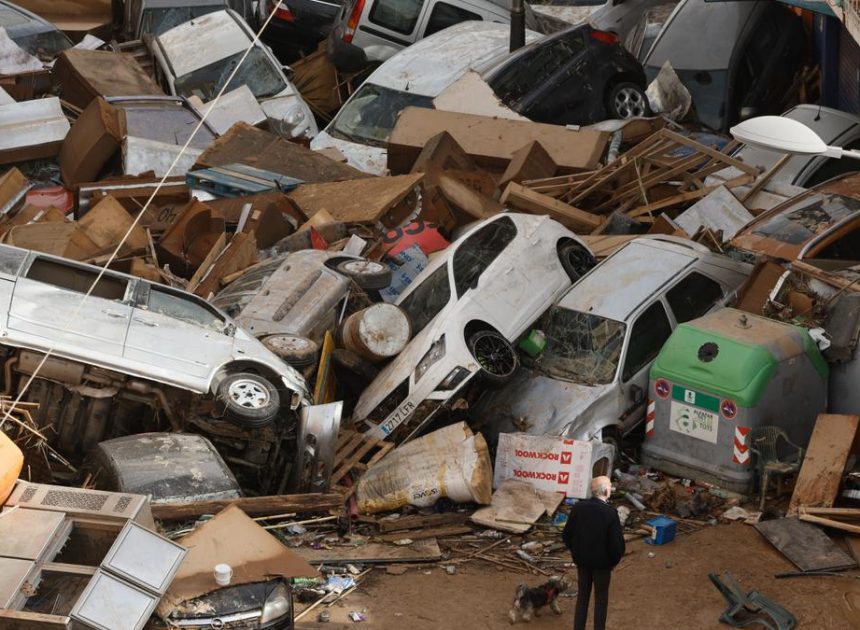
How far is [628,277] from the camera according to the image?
12930 mm

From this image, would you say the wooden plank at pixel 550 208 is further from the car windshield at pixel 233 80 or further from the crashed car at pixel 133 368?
the car windshield at pixel 233 80

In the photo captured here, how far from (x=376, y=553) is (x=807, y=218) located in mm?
5677

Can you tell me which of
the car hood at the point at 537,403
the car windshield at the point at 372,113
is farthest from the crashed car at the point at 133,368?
the car windshield at the point at 372,113

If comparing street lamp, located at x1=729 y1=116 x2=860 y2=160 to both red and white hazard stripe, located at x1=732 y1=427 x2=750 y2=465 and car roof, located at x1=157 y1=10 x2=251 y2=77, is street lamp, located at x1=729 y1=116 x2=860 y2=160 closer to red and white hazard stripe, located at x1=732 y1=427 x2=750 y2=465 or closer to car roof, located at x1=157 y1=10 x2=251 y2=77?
red and white hazard stripe, located at x1=732 y1=427 x2=750 y2=465

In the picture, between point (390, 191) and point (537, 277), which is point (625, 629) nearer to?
point (537, 277)

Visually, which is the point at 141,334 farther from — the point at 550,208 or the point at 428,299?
the point at 550,208

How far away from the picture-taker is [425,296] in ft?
43.0

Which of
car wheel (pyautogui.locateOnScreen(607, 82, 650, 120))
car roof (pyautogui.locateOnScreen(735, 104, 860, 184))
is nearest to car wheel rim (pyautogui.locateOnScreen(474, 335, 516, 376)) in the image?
car roof (pyautogui.locateOnScreen(735, 104, 860, 184))

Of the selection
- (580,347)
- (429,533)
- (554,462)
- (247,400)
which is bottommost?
(429,533)

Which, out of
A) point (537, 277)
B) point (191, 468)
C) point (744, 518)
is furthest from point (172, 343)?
point (744, 518)

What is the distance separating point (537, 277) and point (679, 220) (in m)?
2.79

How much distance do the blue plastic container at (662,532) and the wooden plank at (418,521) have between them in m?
1.35

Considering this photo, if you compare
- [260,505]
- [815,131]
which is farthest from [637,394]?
[815,131]

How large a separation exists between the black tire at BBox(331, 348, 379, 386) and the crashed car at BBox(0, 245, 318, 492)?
98cm
